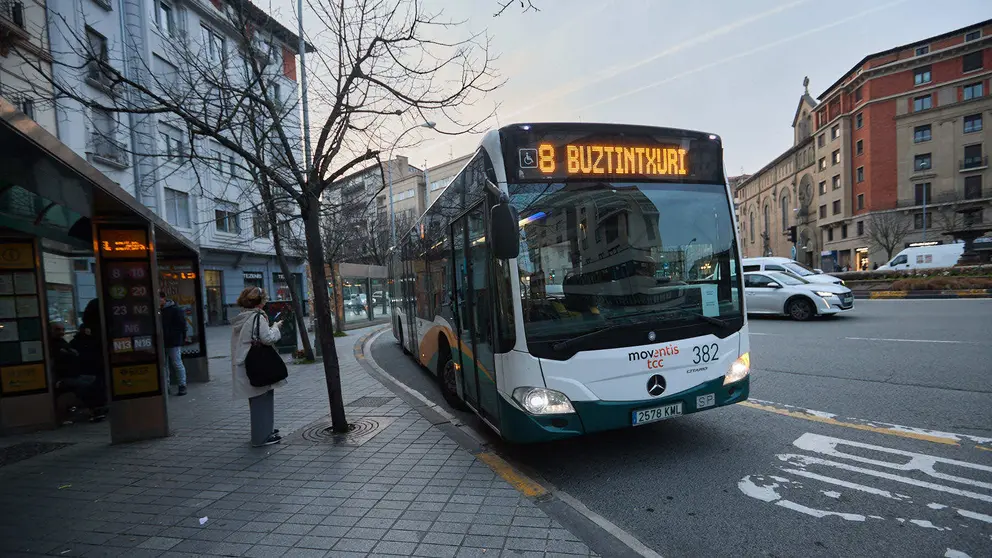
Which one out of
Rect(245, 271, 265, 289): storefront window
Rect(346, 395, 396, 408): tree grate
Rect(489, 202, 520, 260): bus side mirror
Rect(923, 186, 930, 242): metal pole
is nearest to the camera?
Rect(489, 202, 520, 260): bus side mirror

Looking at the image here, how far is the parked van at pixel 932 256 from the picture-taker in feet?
89.6

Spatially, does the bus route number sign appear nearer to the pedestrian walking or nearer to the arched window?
the pedestrian walking

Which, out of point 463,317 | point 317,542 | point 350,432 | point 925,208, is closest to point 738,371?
point 463,317

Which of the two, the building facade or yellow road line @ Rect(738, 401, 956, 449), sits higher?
the building facade

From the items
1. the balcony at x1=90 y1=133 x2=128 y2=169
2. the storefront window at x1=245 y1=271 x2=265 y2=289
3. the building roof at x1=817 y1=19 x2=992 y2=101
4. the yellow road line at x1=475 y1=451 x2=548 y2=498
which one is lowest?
the yellow road line at x1=475 y1=451 x2=548 y2=498

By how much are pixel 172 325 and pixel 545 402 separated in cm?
721

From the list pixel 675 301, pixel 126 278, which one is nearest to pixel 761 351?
pixel 675 301

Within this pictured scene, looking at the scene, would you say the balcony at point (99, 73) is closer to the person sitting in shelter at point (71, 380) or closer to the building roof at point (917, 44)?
the person sitting in shelter at point (71, 380)

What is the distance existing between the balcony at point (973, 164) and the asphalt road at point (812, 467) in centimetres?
4973

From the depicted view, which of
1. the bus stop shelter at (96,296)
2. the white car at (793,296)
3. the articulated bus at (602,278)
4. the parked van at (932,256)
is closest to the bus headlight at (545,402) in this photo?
the articulated bus at (602,278)

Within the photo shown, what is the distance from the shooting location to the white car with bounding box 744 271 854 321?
13.2 metres

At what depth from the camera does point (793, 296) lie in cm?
1370

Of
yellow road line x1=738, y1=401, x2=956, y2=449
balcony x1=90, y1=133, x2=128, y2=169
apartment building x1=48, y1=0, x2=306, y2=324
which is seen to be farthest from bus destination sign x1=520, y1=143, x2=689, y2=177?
balcony x1=90, y1=133, x2=128, y2=169

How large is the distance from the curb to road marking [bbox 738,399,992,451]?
1812 centimetres
